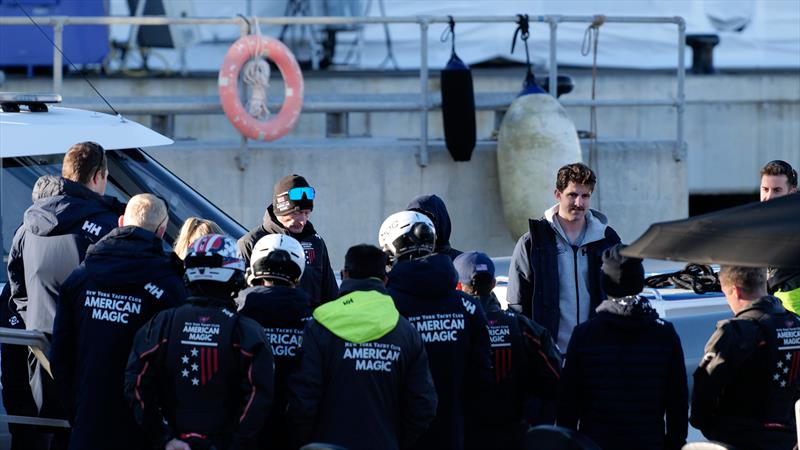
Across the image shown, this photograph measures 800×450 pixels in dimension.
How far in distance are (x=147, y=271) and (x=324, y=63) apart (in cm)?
1006

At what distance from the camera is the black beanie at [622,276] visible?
505cm

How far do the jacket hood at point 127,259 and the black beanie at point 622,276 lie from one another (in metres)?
1.65

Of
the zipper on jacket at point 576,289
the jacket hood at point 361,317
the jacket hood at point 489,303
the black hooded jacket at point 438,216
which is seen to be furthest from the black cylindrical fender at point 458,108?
the jacket hood at point 361,317

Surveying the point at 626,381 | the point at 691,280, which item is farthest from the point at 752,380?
the point at 691,280

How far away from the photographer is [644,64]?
1550cm

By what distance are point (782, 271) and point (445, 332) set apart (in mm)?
1924

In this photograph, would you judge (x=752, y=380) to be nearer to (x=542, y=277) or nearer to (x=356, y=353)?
(x=542, y=277)

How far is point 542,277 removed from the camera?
243 inches

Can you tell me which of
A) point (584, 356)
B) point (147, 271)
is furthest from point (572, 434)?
point (147, 271)

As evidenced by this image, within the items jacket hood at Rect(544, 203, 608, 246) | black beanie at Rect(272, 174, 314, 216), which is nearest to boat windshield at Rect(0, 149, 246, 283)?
black beanie at Rect(272, 174, 314, 216)

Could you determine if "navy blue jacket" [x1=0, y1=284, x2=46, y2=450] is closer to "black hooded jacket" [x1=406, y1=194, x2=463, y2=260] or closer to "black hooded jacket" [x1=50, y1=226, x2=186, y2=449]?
"black hooded jacket" [x1=50, y1=226, x2=186, y2=449]

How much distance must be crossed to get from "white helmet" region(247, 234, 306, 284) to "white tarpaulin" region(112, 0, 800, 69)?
981cm

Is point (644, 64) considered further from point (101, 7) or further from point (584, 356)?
point (584, 356)

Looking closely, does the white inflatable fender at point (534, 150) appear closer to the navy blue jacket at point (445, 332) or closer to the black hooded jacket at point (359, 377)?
the navy blue jacket at point (445, 332)
